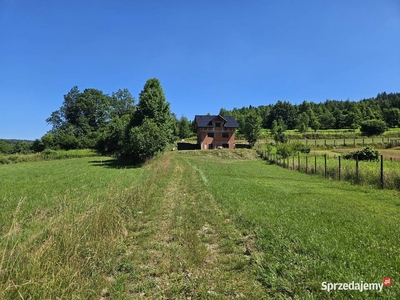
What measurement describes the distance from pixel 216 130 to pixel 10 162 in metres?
39.0

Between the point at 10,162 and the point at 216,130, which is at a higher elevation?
the point at 216,130

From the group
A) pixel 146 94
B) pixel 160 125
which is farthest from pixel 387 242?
pixel 146 94

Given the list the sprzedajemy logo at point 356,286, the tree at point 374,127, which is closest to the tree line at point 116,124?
the sprzedajemy logo at point 356,286

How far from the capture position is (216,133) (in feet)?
164

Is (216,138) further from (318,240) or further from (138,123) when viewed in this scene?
(318,240)

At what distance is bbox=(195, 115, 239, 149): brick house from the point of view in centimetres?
4953

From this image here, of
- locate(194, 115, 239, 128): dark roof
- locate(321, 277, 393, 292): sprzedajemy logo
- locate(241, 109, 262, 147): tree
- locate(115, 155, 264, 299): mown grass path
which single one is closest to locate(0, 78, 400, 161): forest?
locate(241, 109, 262, 147): tree

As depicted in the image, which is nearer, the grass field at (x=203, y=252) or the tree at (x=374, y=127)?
the grass field at (x=203, y=252)

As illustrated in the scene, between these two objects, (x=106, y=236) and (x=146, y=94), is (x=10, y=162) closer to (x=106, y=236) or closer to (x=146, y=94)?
(x=146, y=94)

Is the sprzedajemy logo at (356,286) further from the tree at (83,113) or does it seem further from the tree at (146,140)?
the tree at (83,113)

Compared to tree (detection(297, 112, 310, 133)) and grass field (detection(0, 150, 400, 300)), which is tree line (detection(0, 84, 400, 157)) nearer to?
tree (detection(297, 112, 310, 133))

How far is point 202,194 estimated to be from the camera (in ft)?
34.3

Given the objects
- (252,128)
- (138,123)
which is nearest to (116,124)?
(138,123)

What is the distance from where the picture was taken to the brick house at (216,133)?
49.5m
